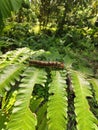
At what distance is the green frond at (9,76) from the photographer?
0.67 meters

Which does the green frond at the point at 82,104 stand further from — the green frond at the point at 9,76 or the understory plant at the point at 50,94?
the green frond at the point at 9,76

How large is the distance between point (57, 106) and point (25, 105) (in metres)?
0.07

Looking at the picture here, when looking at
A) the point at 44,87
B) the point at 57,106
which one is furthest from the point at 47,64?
the point at 57,106

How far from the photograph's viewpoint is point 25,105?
23.3 inches

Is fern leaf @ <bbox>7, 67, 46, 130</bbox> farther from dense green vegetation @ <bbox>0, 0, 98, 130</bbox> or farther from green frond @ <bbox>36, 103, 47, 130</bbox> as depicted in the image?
green frond @ <bbox>36, 103, 47, 130</bbox>

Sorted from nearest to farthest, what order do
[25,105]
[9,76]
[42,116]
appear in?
[25,105], [9,76], [42,116]

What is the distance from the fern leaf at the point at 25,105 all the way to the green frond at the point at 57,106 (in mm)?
33

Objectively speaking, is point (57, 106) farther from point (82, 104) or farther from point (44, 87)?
point (44, 87)

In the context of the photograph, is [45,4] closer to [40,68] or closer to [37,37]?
[37,37]

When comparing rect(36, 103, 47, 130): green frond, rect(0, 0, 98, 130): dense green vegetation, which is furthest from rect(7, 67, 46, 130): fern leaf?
rect(36, 103, 47, 130): green frond

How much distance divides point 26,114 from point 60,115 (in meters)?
0.07

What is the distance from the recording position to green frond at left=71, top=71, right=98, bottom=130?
21.6 inches

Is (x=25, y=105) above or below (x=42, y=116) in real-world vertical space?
above

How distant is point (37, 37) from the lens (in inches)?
285
